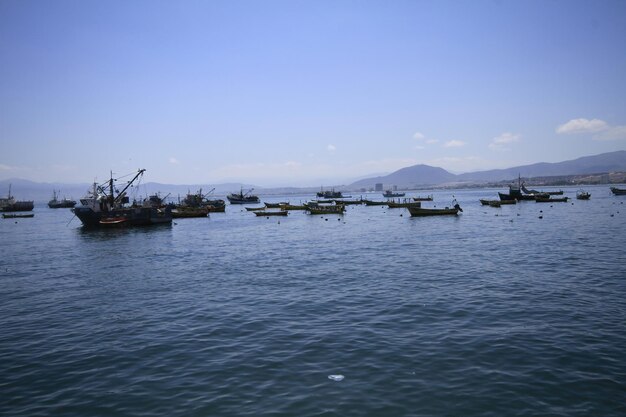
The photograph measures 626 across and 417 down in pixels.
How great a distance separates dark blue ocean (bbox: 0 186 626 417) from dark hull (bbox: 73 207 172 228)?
128 feet

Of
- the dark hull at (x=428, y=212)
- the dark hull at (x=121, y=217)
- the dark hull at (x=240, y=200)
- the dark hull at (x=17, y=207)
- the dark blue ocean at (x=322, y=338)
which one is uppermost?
the dark hull at (x=17, y=207)

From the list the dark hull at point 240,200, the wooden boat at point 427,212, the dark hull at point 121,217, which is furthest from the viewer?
the dark hull at point 240,200

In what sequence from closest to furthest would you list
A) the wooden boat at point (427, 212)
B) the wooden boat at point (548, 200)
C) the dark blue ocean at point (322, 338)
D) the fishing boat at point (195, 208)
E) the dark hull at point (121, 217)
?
the dark blue ocean at point (322, 338) < the dark hull at point (121, 217) < the wooden boat at point (427, 212) < the fishing boat at point (195, 208) < the wooden boat at point (548, 200)

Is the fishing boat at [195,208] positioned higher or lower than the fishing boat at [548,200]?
higher

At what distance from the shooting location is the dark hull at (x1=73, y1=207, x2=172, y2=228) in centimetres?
6844

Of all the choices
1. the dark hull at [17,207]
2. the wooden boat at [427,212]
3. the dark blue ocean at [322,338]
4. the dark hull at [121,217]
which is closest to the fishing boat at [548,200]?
the wooden boat at [427,212]

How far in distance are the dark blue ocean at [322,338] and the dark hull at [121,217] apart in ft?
128

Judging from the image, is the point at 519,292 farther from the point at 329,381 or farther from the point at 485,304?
the point at 329,381

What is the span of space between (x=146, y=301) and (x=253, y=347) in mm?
9926

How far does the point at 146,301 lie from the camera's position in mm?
21359

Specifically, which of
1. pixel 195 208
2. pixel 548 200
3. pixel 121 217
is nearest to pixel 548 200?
pixel 548 200

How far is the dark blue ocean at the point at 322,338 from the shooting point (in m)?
10.4

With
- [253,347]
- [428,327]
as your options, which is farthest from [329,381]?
[428,327]

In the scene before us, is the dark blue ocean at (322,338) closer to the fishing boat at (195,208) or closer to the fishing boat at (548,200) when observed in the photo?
the fishing boat at (195,208)
